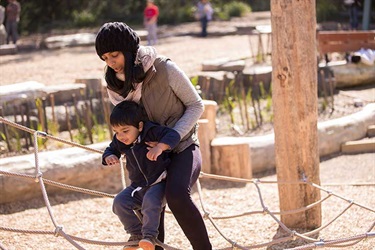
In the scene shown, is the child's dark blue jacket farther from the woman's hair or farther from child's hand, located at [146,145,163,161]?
the woman's hair

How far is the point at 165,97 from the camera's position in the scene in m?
3.68

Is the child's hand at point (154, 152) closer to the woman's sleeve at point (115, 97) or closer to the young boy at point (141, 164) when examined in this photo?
the young boy at point (141, 164)

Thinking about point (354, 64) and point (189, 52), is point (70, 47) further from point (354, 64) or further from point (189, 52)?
point (354, 64)

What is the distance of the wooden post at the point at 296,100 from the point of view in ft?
16.0

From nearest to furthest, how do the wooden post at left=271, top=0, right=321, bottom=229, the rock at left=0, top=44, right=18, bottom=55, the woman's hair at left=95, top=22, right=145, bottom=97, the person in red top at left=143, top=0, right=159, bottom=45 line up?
1. the woman's hair at left=95, top=22, right=145, bottom=97
2. the wooden post at left=271, top=0, right=321, bottom=229
3. the rock at left=0, top=44, right=18, bottom=55
4. the person in red top at left=143, top=0, right=159, bottom=45

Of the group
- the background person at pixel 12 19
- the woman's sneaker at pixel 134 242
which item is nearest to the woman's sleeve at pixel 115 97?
the woman's sneaker at pixel 134 242

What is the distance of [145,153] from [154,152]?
13cm

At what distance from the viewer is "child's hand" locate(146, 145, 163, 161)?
3.50 meters

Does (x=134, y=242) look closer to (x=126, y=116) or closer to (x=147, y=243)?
(x=147, y=243)

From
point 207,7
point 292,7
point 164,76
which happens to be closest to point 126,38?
point 164,76

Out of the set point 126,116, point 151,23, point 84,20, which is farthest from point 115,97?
point 84,20

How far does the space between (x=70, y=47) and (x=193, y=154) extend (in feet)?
41.2

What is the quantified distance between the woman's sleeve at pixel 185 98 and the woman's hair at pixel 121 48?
6.0 inches

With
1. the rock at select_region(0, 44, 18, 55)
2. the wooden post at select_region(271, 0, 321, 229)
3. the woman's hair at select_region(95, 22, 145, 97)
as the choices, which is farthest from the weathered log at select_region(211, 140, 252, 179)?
the rock at select_region(0, 44, 18, 55)
